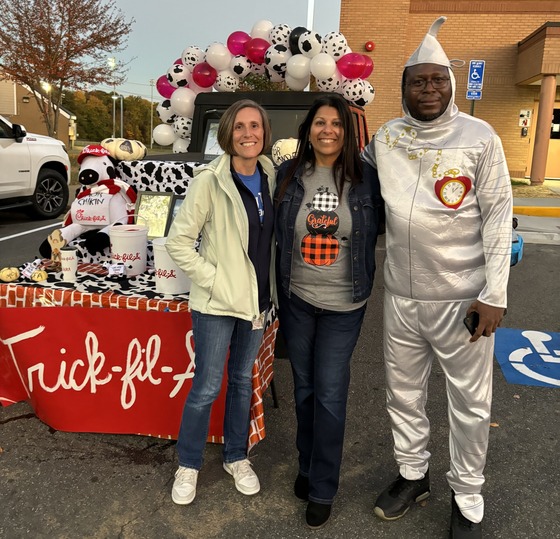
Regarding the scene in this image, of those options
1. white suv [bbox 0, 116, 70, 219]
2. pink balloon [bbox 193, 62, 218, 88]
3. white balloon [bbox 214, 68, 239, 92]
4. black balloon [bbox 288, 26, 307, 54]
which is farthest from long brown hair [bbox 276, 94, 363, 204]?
white suv [bbox 0, 116, 70, 219]

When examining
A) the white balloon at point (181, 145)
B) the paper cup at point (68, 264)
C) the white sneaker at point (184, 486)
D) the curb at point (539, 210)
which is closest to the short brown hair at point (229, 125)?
the paper cup at point (68, 264)

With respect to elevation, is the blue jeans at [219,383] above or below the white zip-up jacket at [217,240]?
below

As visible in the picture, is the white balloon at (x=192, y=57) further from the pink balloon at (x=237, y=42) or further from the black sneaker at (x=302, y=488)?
the black sneaker at (x=302, y=488)

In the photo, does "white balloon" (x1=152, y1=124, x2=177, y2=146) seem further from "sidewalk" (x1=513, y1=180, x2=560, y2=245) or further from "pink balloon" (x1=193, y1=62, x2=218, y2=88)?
"sidewalk" (x1=513, y1=180, x2=560, y2=245)

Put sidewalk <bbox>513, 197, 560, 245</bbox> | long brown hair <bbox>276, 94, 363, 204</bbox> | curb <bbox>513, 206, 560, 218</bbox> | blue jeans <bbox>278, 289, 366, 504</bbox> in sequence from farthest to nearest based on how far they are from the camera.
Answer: curb <bbox>513, 206, 560, 218</bbox>
sidewalk <bbox>513, 197, 560, 245</bbox>
blue jeans <bbox>278, 289, 366, 504</bbox>
long brown hair <bbox>276, 94, 363, 204</bbox>

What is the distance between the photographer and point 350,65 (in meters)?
6.46

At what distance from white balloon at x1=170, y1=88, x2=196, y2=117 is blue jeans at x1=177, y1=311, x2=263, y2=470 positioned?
5.37m

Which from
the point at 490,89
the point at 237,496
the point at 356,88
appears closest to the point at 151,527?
the point at 237,496

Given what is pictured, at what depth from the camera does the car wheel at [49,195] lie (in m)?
9.16

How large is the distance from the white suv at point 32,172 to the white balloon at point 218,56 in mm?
3293

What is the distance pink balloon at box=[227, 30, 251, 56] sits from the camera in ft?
22.8

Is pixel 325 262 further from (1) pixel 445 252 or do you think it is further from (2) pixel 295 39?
(2) pixel 295 39

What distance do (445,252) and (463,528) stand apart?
1.09 meters

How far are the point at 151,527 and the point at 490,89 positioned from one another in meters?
15.3
